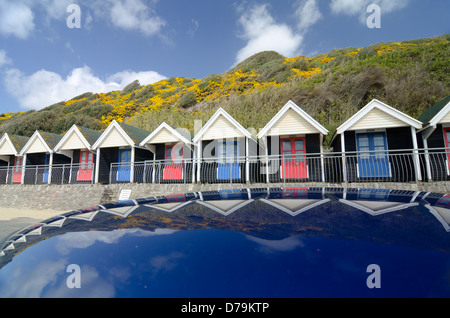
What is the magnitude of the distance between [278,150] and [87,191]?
13.1 meters

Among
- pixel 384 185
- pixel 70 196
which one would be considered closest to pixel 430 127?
pixel 384 185

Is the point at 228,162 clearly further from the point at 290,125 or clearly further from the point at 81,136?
the point at 81,136

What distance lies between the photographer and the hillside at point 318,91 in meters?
22.2

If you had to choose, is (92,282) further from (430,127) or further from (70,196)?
(70,196)

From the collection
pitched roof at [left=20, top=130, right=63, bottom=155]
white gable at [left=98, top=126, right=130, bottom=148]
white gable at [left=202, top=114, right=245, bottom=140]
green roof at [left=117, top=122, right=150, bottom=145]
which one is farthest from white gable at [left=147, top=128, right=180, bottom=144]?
pitched roof at [left=20, top=130, right=63, bottom=155]

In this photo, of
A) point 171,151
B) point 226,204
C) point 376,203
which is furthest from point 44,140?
point 376,203

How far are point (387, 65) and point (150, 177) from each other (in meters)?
28.7

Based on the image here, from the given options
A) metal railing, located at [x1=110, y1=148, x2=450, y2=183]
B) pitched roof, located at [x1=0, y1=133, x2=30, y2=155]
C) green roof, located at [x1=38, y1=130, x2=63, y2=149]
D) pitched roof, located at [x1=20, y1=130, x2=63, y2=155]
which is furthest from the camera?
pitched roof, located at [x1=0, y1=133, x2=30, y2=155]

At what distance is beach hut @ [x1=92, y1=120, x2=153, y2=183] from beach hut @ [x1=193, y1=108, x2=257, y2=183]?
213 inches

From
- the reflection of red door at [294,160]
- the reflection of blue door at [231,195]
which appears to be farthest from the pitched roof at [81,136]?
the reflection of blue door at [231,195]

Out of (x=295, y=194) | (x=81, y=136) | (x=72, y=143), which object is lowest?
(x=295, y=194)

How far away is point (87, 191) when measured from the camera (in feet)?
49.0

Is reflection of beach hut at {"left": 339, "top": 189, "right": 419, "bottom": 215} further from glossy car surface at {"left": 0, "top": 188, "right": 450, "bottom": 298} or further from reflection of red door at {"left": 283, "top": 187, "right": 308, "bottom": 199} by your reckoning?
reflection of red door at {"left": 283, "top": 187, "right": 308, "bottom": 199}

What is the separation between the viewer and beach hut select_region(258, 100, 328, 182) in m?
13.5
